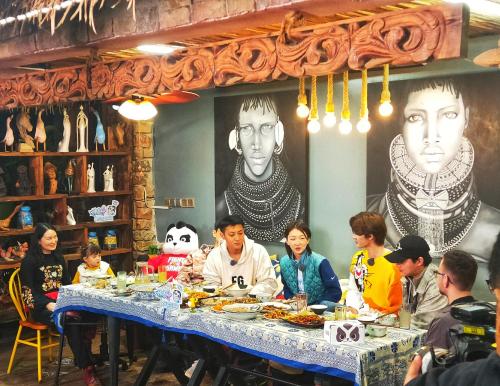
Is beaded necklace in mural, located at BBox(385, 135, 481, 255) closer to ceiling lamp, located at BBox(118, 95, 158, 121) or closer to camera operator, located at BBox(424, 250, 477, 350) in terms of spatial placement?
camera operator, located at BBox(424, 250, 477, 350)

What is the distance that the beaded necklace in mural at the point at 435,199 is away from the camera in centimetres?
577

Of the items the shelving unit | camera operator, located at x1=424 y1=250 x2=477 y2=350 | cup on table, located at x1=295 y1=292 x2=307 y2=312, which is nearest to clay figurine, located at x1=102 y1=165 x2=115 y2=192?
the shelving unit

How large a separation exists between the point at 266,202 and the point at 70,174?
8.39 feet

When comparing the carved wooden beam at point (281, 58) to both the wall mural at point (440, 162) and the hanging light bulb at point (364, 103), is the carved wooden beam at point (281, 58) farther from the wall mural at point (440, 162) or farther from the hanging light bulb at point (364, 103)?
the wall mural at point (440, 162)

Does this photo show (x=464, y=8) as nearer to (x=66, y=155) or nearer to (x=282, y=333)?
(x=282, y=333)

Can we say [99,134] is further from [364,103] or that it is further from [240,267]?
[364,103]

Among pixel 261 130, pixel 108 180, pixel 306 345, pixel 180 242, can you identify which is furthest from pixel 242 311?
pixel 108 180

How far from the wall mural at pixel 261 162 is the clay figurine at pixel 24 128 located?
86.9 inches

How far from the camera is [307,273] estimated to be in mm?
5359

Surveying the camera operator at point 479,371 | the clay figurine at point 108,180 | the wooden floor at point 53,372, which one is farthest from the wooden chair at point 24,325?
the camera operator at point 479,371

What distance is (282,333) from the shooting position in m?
4.12

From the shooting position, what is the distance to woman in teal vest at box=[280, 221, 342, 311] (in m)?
5.33

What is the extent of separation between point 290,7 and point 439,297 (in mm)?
2300

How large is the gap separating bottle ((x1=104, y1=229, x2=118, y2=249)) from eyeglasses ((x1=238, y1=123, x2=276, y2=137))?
2.29 meters
